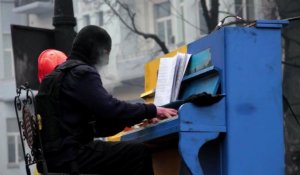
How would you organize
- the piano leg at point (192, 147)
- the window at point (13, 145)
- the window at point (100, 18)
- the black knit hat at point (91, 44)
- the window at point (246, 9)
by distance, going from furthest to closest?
the window at point (13, 145)
the window at point (100, 18)
the window at point (246, 9)
the black knit hat at point (91, 44)
the piano leg at point (192, 147)

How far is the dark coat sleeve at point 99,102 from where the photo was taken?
484 centimetres

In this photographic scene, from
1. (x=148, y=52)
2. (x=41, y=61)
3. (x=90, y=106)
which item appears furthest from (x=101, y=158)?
(x=148, y=52)

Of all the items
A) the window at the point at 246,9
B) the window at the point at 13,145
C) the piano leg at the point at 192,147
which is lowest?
the window at the point at 13,145

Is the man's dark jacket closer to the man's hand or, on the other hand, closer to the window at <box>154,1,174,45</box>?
the man's hand

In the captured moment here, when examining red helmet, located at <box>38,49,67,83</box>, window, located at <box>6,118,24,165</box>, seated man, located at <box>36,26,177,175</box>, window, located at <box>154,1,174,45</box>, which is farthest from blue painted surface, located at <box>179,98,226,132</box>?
window, located at <box>6,118,24,165</box>

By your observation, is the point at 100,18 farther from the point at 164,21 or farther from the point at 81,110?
the point at 81,110

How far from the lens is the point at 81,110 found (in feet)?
16.2

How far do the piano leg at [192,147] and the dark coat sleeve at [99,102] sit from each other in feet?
1.09

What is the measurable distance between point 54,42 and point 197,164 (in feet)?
11.9

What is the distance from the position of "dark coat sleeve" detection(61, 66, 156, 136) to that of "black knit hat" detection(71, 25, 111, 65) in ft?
0.53

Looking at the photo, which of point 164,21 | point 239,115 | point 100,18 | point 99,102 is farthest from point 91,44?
point 100,18

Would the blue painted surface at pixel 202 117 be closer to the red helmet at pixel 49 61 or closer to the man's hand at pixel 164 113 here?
the man's hand at pixel 164 113

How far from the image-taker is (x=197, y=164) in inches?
192

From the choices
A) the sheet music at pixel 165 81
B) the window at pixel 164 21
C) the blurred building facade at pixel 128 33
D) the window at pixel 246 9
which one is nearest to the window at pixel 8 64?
the blurred building facade at pixel 128 33
